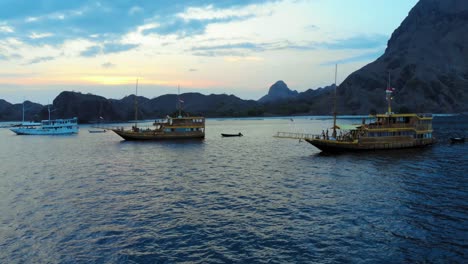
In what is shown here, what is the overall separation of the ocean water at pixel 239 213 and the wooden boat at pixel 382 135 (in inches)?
457

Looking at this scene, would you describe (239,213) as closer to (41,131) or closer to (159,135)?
(159,135)

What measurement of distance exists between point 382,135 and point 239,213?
50847 mm

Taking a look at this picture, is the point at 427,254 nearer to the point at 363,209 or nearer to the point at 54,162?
the point at 363,209

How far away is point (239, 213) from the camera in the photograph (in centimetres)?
3138

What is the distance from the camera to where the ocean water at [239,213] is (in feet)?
75.7

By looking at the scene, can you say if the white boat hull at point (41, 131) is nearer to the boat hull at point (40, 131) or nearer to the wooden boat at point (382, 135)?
the boat hull at point (40, 131)

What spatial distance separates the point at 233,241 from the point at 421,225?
15.7m

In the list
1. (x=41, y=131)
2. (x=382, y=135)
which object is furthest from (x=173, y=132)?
(x=41, y=131)

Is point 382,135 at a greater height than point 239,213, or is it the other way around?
point 382,135

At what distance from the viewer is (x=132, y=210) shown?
32906mm

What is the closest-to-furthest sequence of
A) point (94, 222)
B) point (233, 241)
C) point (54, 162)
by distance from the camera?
1. point (233, 241)
2. point (94, 222)
3. point (54, 162)


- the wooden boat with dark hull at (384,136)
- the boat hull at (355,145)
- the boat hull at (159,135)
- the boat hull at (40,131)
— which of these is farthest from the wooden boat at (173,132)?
the boat hull at (40,131)

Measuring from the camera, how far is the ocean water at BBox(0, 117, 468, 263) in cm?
2308

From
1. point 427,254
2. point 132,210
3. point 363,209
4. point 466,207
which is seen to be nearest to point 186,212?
point 132,210
